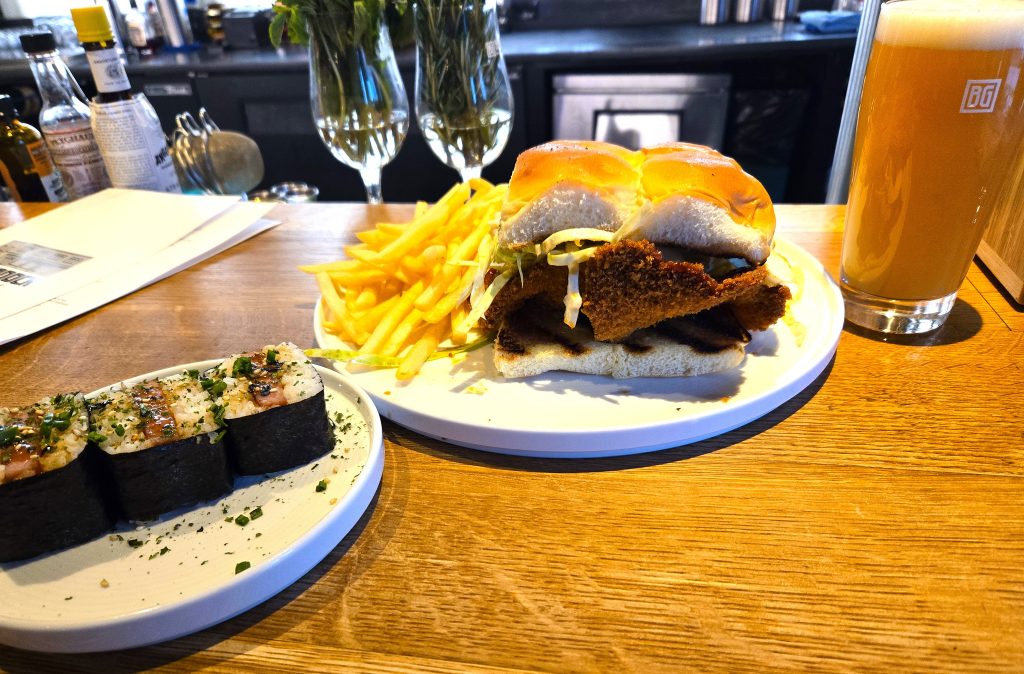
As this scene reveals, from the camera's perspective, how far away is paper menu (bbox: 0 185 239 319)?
6.19 ft

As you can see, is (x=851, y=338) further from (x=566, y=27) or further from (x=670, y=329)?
(x=566, y=27)

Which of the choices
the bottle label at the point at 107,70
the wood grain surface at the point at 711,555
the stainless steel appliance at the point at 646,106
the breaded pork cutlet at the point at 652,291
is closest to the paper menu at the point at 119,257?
the bottle label at the point at 107,70

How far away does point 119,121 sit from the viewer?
2.30m

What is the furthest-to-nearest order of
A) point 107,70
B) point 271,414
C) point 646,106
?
point 646,106
point 107,70
point 271,414

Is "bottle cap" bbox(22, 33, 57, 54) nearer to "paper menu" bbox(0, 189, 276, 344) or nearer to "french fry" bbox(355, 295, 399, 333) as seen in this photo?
"paper menu" bbox(0, 189, 276, 344)

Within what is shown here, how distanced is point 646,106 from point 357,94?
2864 mm

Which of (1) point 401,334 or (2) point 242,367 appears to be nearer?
(2) point 242,367

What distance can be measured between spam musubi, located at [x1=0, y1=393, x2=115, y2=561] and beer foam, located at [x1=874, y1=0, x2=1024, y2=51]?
5.22 feet

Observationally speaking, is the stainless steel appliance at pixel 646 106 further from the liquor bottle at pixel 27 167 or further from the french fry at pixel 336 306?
the french fry at pixel 336 306

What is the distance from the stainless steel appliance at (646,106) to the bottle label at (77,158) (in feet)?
9.95

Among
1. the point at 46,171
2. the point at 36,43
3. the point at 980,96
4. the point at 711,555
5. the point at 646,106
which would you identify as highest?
the point at 36,43

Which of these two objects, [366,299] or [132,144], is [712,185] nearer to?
[366,299]

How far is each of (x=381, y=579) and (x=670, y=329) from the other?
74 centimetres

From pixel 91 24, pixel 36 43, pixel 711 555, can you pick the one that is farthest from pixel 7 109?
pixel 711 555
